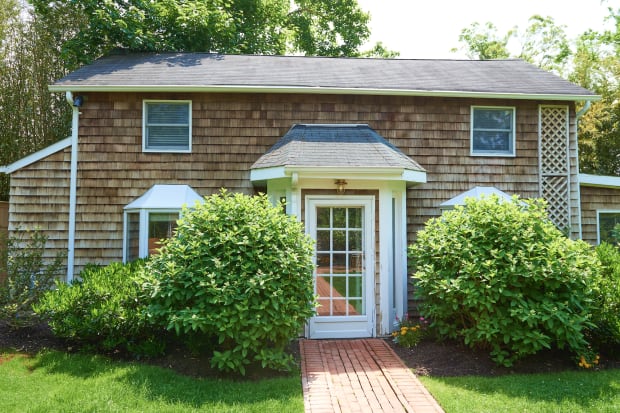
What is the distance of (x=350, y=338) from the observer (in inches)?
280

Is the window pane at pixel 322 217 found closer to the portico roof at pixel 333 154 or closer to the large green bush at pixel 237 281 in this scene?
the portico roof at pixel 333 154

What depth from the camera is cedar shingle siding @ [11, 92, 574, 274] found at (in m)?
8.30

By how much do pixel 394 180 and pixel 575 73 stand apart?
1814 cm

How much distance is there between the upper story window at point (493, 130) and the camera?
8.95 m

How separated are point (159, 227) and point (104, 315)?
243 centimetres

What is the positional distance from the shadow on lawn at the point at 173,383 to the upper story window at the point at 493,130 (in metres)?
6.09

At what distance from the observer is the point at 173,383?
5.14 m

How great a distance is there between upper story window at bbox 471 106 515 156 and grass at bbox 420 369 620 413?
4.64 m

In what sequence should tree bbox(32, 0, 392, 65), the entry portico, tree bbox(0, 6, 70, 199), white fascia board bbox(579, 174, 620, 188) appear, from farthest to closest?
tree bbox(0, 6, 70, 199) < tree bbox(32, 0, 392, 65) < white fascia board bbox(579, 174, 620, 188) < the entry portico

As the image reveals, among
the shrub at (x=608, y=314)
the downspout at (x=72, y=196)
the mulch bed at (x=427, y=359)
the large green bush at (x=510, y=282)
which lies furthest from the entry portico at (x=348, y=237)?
the downspout at (x=72, y=196)

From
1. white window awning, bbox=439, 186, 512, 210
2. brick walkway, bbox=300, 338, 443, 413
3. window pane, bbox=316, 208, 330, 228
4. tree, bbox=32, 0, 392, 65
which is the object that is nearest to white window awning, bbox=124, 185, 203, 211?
window pane, bbox=316, 208, 330, 228

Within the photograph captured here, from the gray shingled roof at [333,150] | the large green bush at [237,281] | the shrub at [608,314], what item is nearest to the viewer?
the large green bush at [237,281]

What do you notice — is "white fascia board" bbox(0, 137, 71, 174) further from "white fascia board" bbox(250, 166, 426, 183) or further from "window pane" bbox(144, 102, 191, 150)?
"white fascia board" bbox(250, 166, 426, 183)

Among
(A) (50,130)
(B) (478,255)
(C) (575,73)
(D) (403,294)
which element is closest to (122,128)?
(D) (403,294)
